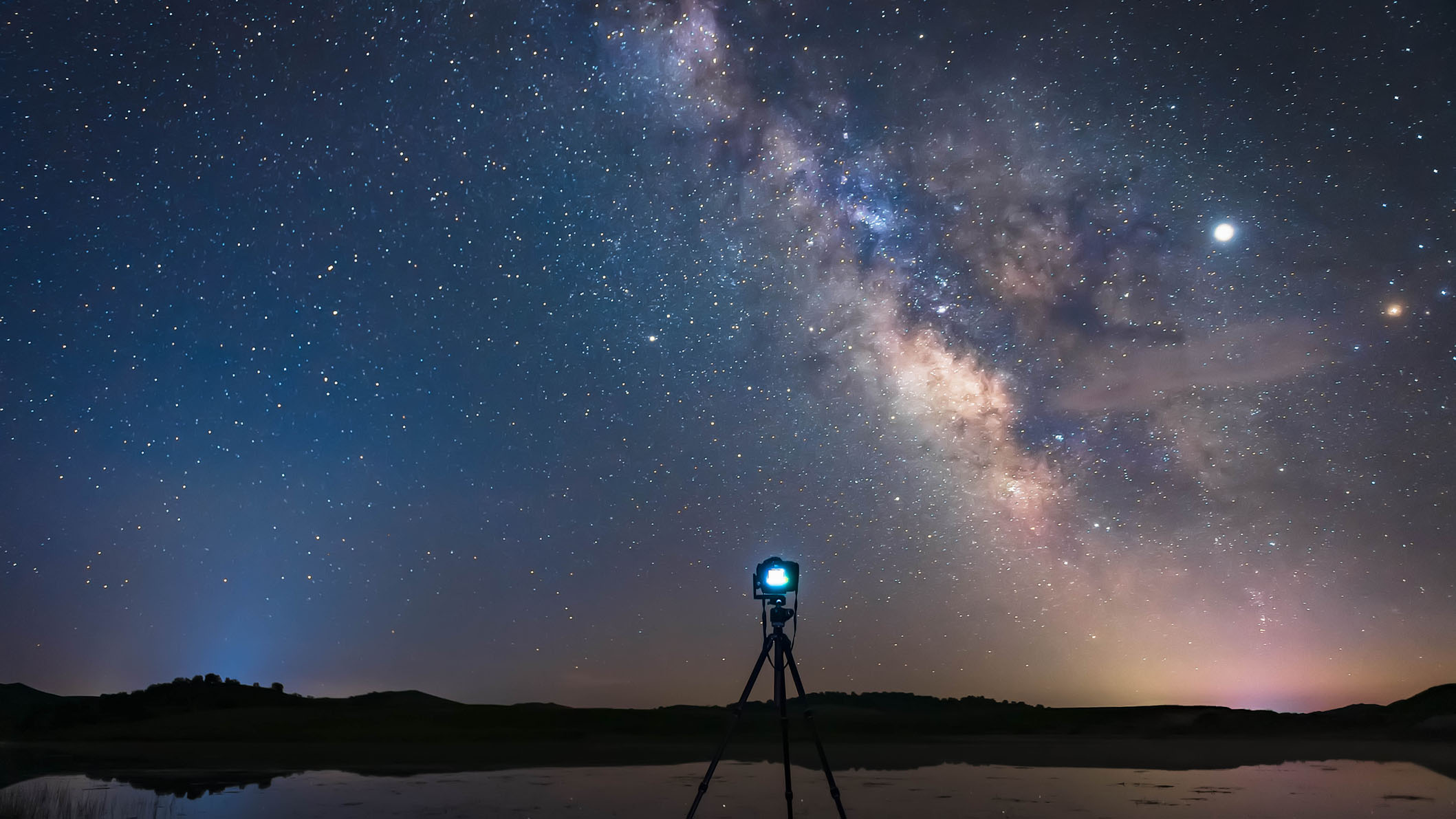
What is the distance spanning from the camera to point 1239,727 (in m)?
53.0

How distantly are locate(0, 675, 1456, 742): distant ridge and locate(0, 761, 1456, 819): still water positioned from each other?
21943 millimetres

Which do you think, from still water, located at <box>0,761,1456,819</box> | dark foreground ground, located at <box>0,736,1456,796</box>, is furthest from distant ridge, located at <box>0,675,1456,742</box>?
still water, located at <box>0,761,1456,819</box>

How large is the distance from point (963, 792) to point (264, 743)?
103 feet

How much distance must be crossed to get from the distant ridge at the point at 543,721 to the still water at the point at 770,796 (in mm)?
21943

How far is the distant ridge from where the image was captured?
4406cm

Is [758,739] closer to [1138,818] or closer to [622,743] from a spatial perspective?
[622,743]

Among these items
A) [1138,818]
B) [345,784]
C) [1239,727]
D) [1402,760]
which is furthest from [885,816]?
[1239,727]

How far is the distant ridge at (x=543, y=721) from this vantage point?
44.1 m

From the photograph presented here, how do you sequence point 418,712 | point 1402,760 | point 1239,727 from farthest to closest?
1. point 418,712
2. point 1239,727
3. point 1402,760

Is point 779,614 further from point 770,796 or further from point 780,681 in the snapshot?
point 770,796

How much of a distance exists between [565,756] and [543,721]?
26906mm

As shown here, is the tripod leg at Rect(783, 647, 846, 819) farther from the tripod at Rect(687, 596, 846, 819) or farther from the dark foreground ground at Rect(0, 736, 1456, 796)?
the dark foreground ground at Rect(0, 736, 1456, 796)

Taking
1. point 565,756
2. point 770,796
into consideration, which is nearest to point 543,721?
point 565,756

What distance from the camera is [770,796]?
14.9 metres
